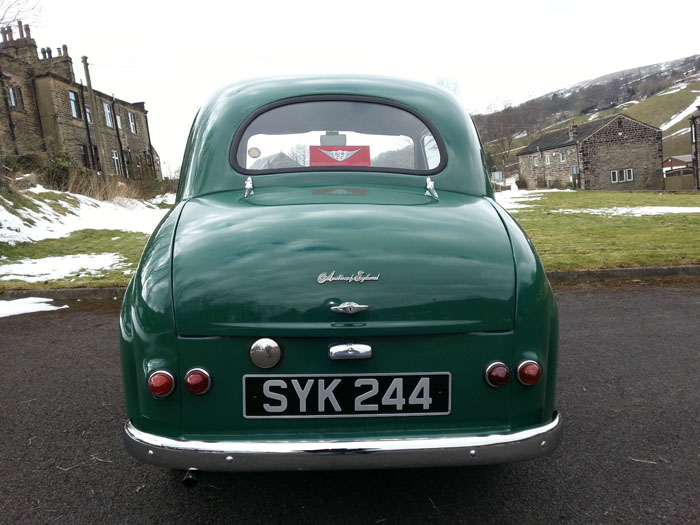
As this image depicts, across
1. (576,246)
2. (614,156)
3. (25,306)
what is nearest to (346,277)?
(25,306)

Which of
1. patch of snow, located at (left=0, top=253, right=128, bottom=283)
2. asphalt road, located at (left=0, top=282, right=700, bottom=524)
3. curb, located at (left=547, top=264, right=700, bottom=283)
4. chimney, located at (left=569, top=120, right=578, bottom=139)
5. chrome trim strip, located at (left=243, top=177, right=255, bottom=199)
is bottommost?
curb, located at (left=547, top=264, right=700, bottom=283)

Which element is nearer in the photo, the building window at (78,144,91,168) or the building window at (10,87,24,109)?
the building window at (10,87,24,109)

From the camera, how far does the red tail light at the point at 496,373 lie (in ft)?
6.09


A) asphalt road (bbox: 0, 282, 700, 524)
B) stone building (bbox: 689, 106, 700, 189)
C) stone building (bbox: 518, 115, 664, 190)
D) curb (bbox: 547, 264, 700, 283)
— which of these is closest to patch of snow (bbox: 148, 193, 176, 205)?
curb (bbox: 547, 264, 700, 283)

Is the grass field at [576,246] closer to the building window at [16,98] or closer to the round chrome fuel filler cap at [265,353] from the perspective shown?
the round chrome fuel filler cap at [265,353]

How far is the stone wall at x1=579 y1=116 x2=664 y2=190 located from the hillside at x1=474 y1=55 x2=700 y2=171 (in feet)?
69.5

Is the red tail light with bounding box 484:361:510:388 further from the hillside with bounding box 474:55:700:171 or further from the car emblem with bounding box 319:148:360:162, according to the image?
the hillside with bounding box 474:55:700:171

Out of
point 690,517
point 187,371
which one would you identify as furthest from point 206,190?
point 690,517

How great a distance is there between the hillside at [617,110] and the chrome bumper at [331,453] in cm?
7620

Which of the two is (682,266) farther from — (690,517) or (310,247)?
(310,247)

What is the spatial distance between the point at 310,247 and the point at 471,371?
72cm

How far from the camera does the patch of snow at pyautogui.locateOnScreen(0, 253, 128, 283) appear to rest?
7746 millimetres

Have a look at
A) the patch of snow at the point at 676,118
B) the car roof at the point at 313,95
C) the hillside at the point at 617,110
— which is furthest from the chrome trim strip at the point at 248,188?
the patch of snow at the point at 676,118

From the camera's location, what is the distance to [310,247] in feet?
6.28
